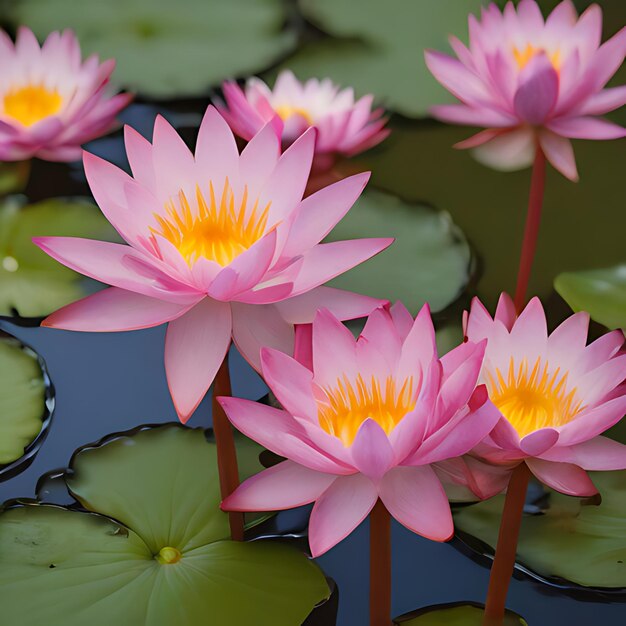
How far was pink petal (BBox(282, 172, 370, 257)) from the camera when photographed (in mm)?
744

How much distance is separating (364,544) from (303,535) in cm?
6

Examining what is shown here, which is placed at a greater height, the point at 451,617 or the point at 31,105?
the point at 31,105

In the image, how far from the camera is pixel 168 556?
0.74m

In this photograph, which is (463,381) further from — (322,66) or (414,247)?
(322,66)

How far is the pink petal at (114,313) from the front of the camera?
2.31 ft

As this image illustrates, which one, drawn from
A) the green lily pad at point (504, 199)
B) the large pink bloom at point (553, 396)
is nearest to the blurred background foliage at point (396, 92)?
the green lily pad at point (504, 199)

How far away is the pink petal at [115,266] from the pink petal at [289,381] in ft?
0.33

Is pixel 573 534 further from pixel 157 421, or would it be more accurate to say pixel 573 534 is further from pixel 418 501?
pixel 157 421

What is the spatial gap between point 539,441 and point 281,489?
20cm

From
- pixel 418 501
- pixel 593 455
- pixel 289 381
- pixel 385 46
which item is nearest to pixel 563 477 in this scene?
pixel 593 455

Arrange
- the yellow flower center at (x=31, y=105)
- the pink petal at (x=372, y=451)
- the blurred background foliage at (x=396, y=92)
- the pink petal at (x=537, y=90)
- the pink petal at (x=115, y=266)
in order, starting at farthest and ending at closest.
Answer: the yellow flower center at (x=31, y=105) < the blurred background foliage at (x=396, y=92) < the pink petal at (x=537, y=90) < the pink petal at (x=115, y=266) < the pink petal at (x=372, y=451)

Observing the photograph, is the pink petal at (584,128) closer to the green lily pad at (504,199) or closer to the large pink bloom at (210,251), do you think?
the green lily pad at (504,199)

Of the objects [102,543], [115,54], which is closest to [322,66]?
[115,54]

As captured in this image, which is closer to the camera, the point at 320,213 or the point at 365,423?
the point at 365,423
